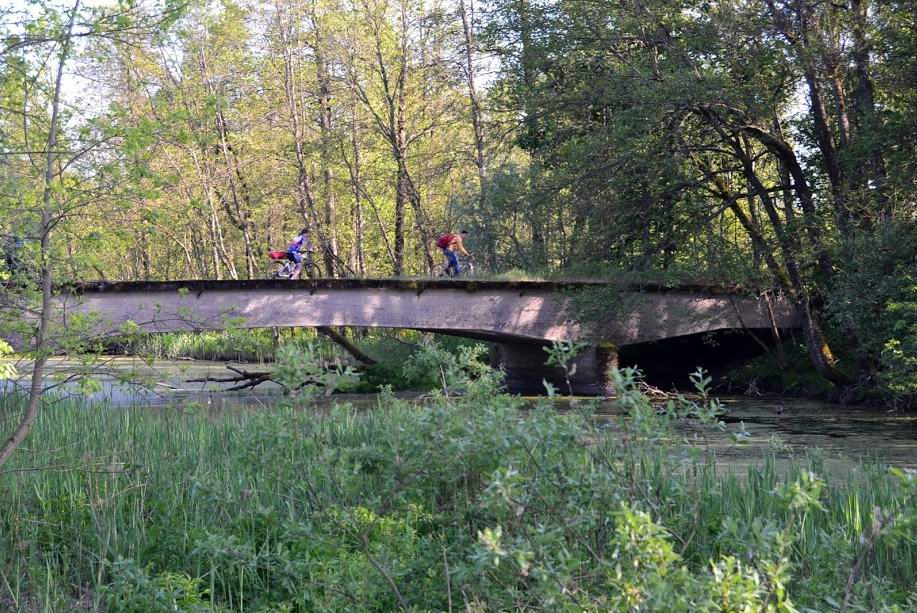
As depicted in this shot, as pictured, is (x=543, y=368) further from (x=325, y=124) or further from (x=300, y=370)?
(x=300, y=370)

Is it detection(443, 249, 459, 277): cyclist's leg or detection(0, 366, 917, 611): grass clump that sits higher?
detection(443, 249, 459, 277): cyclist's leg

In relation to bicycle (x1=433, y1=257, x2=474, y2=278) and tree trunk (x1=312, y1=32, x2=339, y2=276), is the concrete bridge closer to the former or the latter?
bicycle (x1=433, y1=257, x2=474, y2=278)

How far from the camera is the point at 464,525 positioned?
14.8ft

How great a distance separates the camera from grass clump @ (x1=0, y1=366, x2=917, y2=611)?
122 inches

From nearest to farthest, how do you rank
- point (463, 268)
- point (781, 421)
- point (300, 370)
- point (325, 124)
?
point (300, 370) < point (781, 421) < point (463, 268) < point (325, 124)

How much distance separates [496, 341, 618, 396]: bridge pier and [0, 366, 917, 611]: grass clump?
38.7ft

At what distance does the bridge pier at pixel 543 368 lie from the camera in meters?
19.0

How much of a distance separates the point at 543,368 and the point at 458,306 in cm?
314

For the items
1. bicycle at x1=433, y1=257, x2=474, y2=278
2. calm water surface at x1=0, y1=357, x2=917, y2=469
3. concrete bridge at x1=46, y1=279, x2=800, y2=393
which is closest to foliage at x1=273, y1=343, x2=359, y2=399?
calm water surface at x1=0, y1=357, x2=917, y2=469

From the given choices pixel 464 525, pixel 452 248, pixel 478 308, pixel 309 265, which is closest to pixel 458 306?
pixel 478 308

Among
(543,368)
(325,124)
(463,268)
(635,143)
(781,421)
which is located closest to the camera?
(781,421)

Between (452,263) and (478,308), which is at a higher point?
(452,263)

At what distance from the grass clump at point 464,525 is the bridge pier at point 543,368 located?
11789mm

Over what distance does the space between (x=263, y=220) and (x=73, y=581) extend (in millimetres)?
29522
